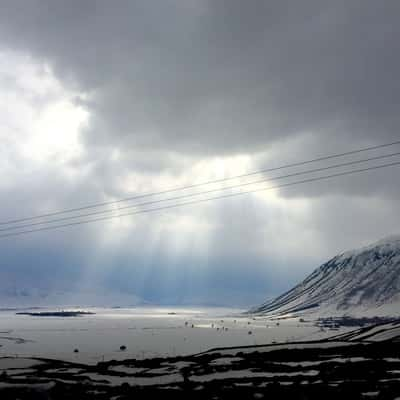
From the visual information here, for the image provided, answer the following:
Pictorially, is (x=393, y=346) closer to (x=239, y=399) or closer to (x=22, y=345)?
(x=239, y=399)

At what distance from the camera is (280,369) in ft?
293

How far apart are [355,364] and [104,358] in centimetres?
5691

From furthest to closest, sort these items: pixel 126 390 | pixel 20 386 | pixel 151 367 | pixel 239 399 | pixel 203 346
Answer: pixel 203 346
pixel 151 367
pixel 20 386
pixel 126 390
pixel 239 399

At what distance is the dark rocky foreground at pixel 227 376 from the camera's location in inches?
2571

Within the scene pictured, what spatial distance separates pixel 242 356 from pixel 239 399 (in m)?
53.2

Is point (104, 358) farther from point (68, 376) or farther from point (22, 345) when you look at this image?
point (22, 345)

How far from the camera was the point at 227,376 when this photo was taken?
84438mm

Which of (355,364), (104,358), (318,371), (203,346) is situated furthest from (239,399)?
(203,346)

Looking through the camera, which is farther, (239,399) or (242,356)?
(242,356)

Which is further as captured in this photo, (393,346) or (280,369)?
(393,346)

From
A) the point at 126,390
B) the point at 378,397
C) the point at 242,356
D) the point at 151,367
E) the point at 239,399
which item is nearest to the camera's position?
the point at 378,397

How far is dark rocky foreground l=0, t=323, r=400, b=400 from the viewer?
65312 millimetres

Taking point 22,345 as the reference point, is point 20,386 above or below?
below

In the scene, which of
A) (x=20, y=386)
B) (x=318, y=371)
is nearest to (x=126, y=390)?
(x=20, y=386)
